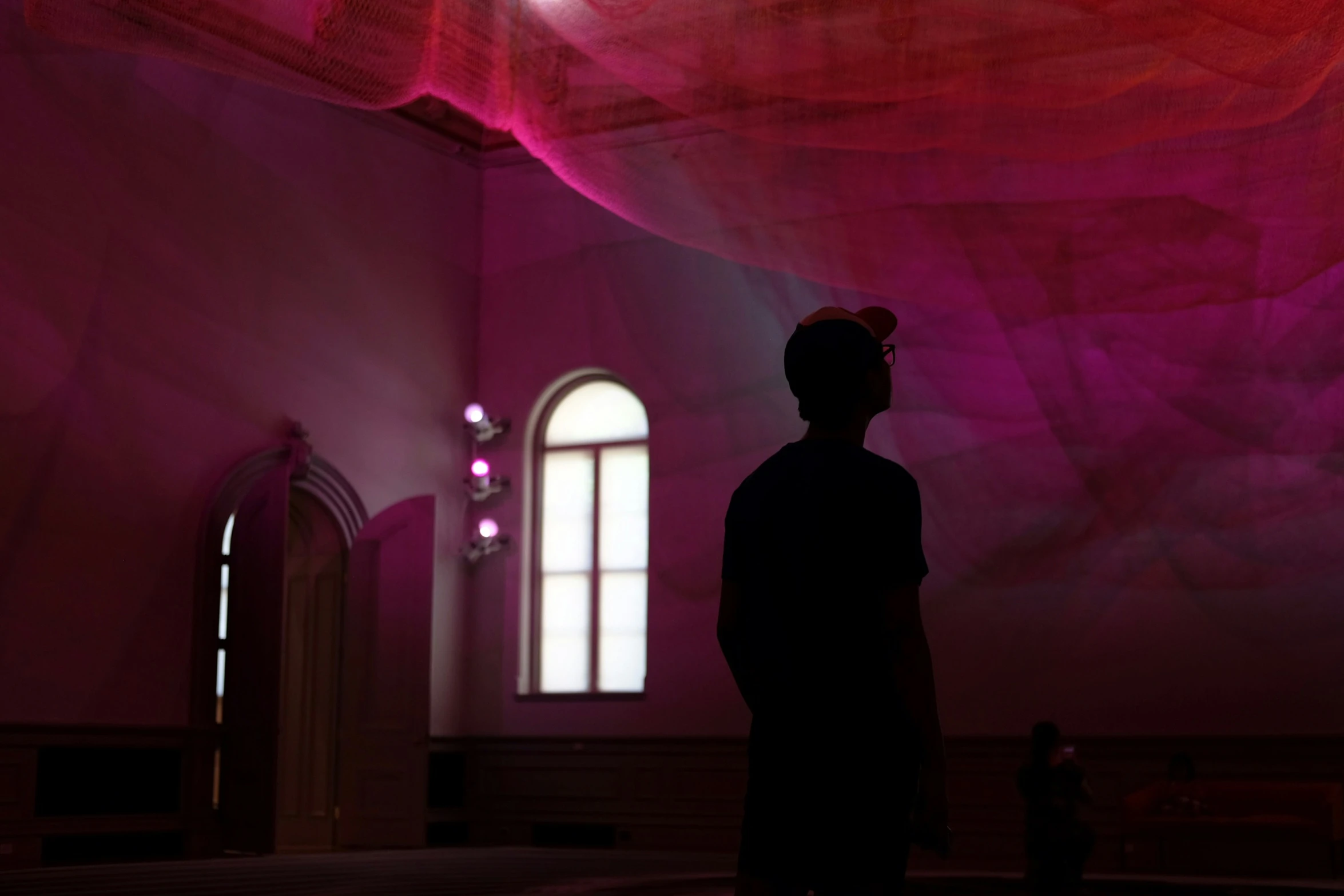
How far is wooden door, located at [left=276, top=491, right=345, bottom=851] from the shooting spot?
1084 centimetres

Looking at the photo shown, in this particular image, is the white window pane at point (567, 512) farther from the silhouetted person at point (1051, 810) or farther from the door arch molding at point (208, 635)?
the silhouetted person at point (1051, 810)

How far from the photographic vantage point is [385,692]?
10.6m

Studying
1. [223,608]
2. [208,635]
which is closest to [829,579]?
[208,635]

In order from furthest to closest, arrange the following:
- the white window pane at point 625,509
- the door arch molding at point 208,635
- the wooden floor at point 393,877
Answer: the white window pane at point 625,509 < the door arch molding at point 208,635 < the wooden floor at point 393,877

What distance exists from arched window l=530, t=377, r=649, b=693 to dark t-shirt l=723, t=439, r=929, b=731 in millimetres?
9383

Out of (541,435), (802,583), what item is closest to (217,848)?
(541,435)

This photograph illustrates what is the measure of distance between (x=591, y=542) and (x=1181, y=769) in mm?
4473

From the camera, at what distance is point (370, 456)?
11008 mm

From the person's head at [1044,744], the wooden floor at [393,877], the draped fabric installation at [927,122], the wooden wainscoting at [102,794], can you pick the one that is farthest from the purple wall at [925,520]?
the wooden wainscoting at [102,794]

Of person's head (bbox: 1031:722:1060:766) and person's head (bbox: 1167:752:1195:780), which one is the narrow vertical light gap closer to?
person's head (bbox: 1167:752:1195:780)

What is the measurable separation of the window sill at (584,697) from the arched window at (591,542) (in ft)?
0.15

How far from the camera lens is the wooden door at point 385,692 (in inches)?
412

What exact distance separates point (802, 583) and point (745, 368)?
9307 millimetres

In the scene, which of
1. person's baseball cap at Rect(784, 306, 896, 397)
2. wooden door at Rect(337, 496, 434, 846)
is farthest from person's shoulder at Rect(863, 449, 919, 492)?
wooden door at Rect(337, 496, 434, 846)
